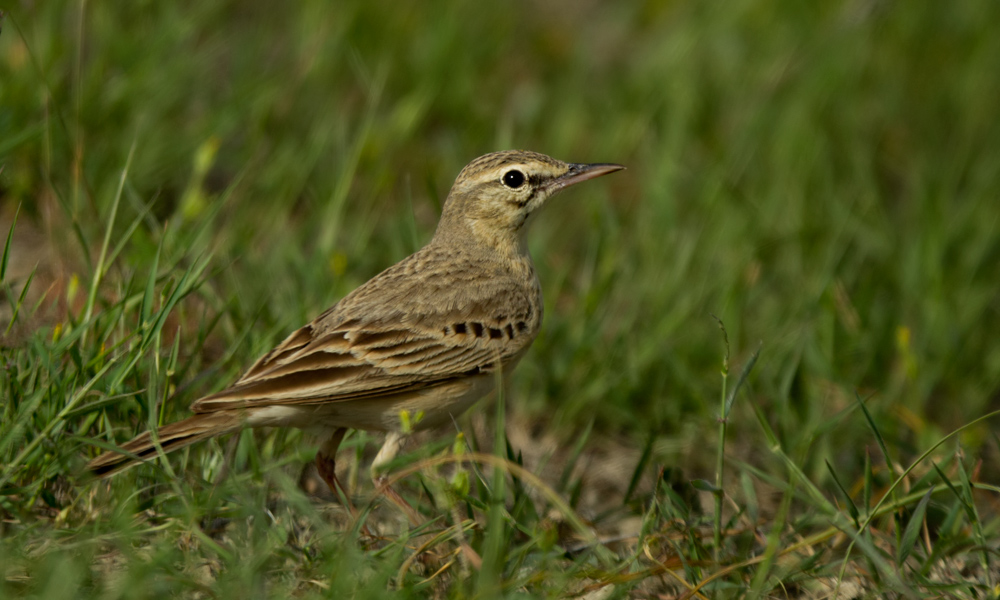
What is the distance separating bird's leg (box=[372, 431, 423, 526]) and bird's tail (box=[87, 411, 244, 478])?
52 centimetres

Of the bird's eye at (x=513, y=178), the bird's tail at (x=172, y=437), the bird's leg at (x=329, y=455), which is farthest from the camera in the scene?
the bird's eye at (x=513, y=178)

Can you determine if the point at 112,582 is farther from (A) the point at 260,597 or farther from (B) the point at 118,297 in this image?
(B) the point at 118,297

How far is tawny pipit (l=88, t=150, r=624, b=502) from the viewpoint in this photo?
4.06 meters

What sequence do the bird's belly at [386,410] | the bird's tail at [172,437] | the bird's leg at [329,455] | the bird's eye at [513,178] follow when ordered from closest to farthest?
the bird's tail at [172,437]
the bird's belly at [386,410]
the bird's leg at [329,455]
the bird's eye at [513,178]

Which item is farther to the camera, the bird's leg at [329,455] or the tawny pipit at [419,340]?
the bird's leg at [329,455]

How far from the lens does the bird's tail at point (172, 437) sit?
3756mm

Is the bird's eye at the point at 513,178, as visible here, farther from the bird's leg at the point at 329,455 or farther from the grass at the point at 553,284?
the bird's leg at the point at 329,455

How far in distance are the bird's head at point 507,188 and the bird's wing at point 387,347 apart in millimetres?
318

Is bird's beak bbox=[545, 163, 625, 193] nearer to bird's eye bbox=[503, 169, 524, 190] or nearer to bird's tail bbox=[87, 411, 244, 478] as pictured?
bird's eye bbox=[503, 169, 524, 190]

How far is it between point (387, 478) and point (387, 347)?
0.50 m

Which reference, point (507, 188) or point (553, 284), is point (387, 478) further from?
point (553, 284)

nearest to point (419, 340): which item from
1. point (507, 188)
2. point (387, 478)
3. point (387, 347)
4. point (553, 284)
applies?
point (387, 347)

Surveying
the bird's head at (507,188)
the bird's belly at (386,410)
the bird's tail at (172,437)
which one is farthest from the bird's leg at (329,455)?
the bird's head at (507,188)

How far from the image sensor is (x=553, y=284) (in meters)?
6.17
